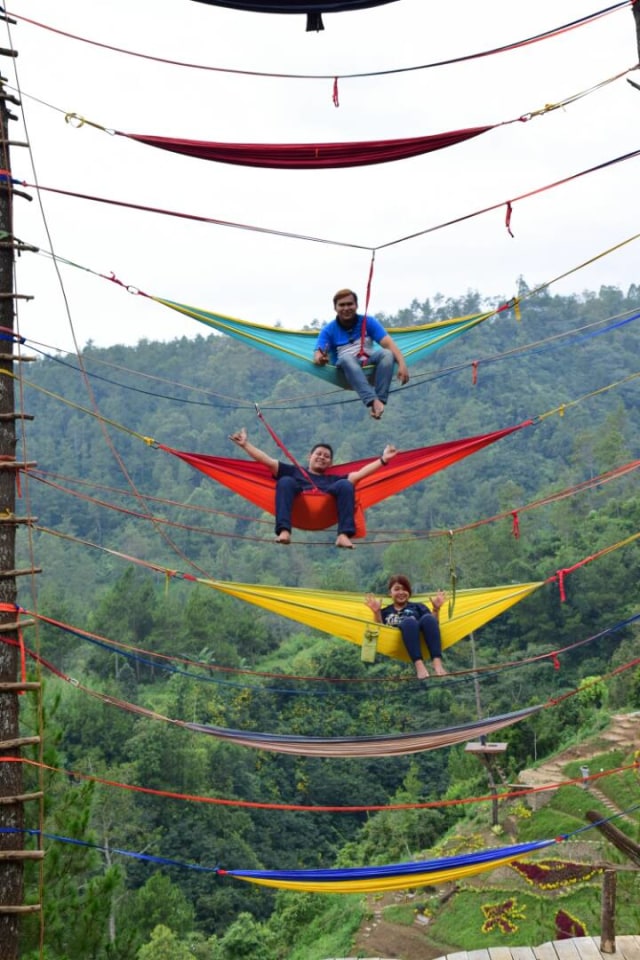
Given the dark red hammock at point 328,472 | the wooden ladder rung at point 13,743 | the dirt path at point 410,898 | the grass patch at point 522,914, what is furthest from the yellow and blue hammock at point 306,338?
the grass patch at point 522,914

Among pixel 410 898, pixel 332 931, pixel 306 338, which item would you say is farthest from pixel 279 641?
pixel 306 338

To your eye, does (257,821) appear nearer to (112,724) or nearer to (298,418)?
(112,724)

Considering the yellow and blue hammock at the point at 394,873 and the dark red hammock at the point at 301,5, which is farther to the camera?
the dark red hammock at the point at 301,5

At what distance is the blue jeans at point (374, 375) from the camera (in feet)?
18.4

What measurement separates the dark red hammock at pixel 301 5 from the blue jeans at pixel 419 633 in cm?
263

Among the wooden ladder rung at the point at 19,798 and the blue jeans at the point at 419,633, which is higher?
the blue jeans at the point at 419,633

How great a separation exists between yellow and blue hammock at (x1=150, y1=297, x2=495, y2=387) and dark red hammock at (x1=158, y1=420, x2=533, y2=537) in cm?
46

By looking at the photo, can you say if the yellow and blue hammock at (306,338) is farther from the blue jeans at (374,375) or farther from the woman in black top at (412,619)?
the woman in black top at (412,619)

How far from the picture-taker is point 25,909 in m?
4.46

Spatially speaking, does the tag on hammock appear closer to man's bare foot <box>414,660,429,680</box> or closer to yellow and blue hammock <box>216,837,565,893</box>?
man's bare foot <box>414,660,429,680</box>

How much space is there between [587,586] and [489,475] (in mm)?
14347

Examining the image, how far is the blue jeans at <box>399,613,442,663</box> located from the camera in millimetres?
5605

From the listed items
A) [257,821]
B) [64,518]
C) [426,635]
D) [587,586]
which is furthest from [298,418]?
[426,635]

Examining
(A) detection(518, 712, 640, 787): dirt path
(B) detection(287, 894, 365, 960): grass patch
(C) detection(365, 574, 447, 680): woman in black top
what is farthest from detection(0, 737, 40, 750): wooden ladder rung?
(A) detection(518, 712, 640, 787): dirt path
